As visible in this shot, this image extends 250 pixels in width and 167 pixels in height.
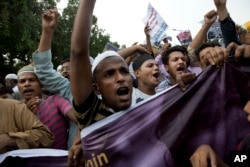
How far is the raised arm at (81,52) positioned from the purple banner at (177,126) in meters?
0.29

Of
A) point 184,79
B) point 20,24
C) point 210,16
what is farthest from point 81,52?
point 20,24

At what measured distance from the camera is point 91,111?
8.27 ft

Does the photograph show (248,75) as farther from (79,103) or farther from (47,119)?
(47,119)

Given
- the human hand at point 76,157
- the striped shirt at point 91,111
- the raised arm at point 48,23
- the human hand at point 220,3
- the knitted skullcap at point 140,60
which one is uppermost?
the raised arm at point 48,23

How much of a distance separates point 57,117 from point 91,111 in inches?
41.2

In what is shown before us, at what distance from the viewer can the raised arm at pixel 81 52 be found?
235cm

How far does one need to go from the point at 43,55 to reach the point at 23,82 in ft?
1.23

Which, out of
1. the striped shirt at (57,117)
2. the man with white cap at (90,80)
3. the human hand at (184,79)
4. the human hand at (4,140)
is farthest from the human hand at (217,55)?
the human hand at (4,140)

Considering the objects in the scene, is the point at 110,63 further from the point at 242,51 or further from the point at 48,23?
the point at 48,23

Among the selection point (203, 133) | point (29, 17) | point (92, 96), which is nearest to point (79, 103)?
point (92, 96)

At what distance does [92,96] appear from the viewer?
248 centimetres

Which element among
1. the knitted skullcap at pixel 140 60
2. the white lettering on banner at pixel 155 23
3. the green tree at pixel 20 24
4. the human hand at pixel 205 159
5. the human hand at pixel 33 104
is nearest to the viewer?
the human hand at pixel 205 159

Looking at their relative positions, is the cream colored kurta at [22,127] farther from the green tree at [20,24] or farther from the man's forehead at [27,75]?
the green tree at [20,24]

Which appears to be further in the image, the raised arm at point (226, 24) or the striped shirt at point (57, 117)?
the striped shirt at point (57, 117)
